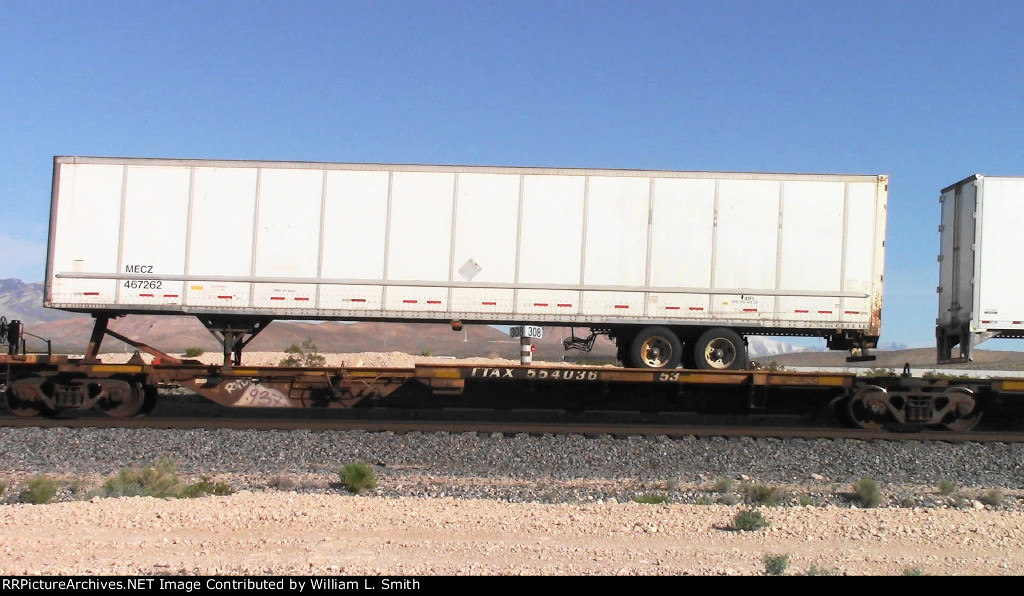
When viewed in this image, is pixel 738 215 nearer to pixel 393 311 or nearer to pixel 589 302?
pixel 589 302

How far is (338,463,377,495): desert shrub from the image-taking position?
8914 millimetres

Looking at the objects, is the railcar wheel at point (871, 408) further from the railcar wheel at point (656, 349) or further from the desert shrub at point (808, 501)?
the desert shrub at point (808, 501)

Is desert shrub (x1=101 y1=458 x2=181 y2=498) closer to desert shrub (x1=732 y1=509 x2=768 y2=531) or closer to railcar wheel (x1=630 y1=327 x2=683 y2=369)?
desert shrub (x1=732 y1=509 x2=768 y2=531)

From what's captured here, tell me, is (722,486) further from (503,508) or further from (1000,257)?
(1000,257)

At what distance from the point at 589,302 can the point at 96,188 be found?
807 centimetres

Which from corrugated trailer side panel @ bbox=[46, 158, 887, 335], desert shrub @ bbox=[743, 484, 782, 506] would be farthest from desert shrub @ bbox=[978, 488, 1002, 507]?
corrugated trailer side panel @ bbox=[46, 158, 887, 335]

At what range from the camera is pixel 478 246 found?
12.8 metres

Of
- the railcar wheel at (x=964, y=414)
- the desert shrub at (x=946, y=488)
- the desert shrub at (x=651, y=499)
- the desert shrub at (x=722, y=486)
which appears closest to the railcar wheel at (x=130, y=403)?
the desert shrub at (x=651, y=499)

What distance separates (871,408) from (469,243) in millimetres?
6854

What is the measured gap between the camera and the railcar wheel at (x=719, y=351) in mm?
12859

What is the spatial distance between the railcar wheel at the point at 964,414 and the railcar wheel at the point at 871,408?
948 millimetres

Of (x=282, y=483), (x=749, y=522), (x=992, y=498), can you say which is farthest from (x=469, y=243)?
(x=992, y=498)

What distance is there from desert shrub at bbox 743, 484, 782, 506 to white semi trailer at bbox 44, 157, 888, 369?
4151mm
